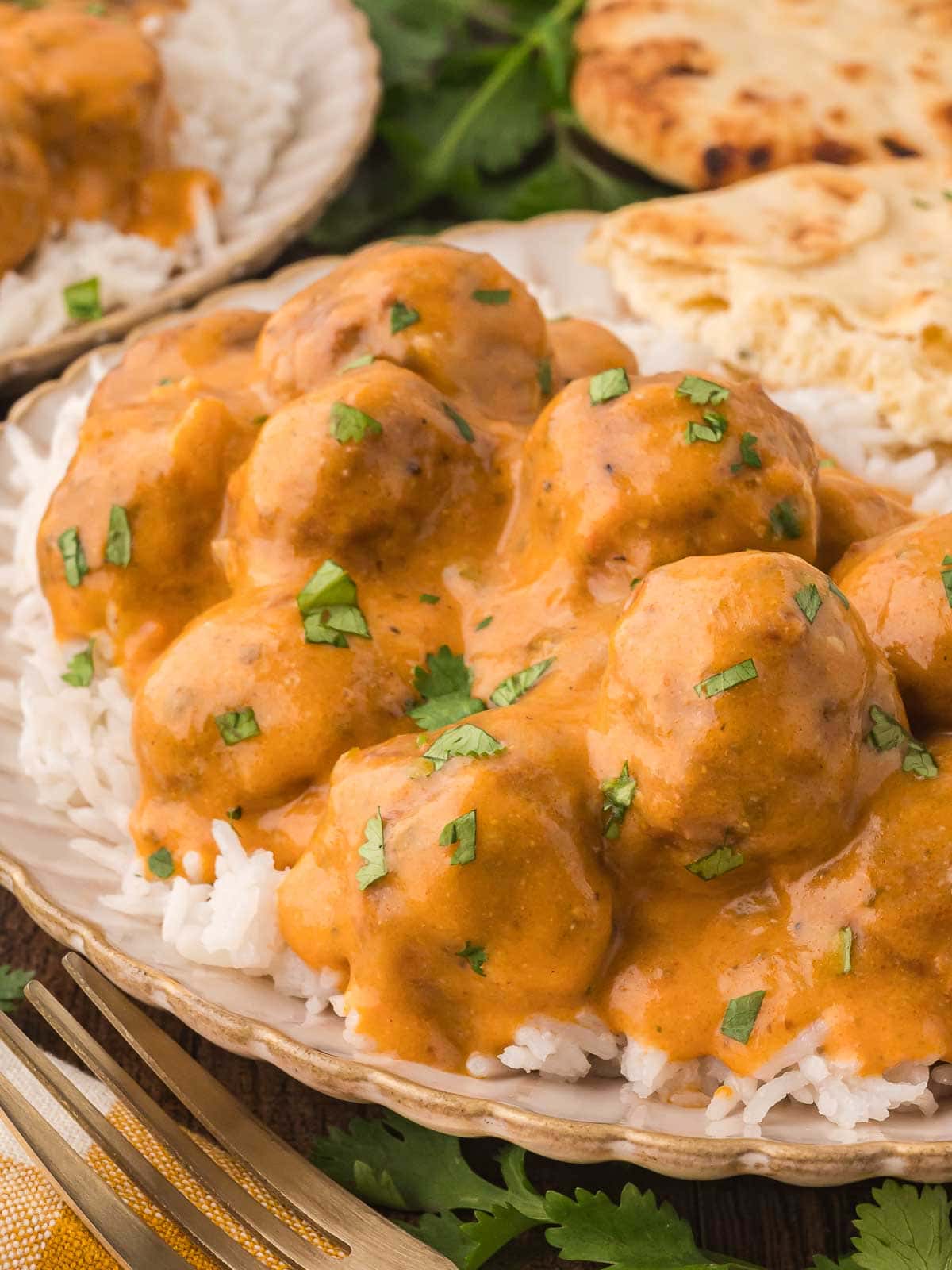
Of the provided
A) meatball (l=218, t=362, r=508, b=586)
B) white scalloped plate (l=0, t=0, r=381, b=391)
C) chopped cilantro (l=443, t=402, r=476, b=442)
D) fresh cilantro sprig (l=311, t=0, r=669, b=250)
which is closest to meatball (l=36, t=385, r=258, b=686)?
meatball (l=218, t=362, r=508, b=586)

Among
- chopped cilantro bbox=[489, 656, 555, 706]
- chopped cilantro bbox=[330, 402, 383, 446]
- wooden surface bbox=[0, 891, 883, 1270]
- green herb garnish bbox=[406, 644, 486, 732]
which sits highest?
chopped cilantro bbox=[330, 402, 383, 446]

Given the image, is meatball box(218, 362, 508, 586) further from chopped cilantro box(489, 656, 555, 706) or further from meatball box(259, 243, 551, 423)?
chopped cilantro box(489, 656, 555, 706)

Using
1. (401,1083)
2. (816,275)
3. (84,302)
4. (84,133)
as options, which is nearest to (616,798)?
(401,1083)

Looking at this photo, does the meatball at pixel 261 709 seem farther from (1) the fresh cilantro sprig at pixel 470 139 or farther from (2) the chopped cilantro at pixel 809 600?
(1) the fresh cilantro sprig at pixel 470 139

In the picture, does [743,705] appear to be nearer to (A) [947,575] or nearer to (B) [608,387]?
(A) [947,575]

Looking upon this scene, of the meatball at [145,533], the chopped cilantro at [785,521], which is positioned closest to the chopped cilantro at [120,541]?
the meatball at [145,533]
